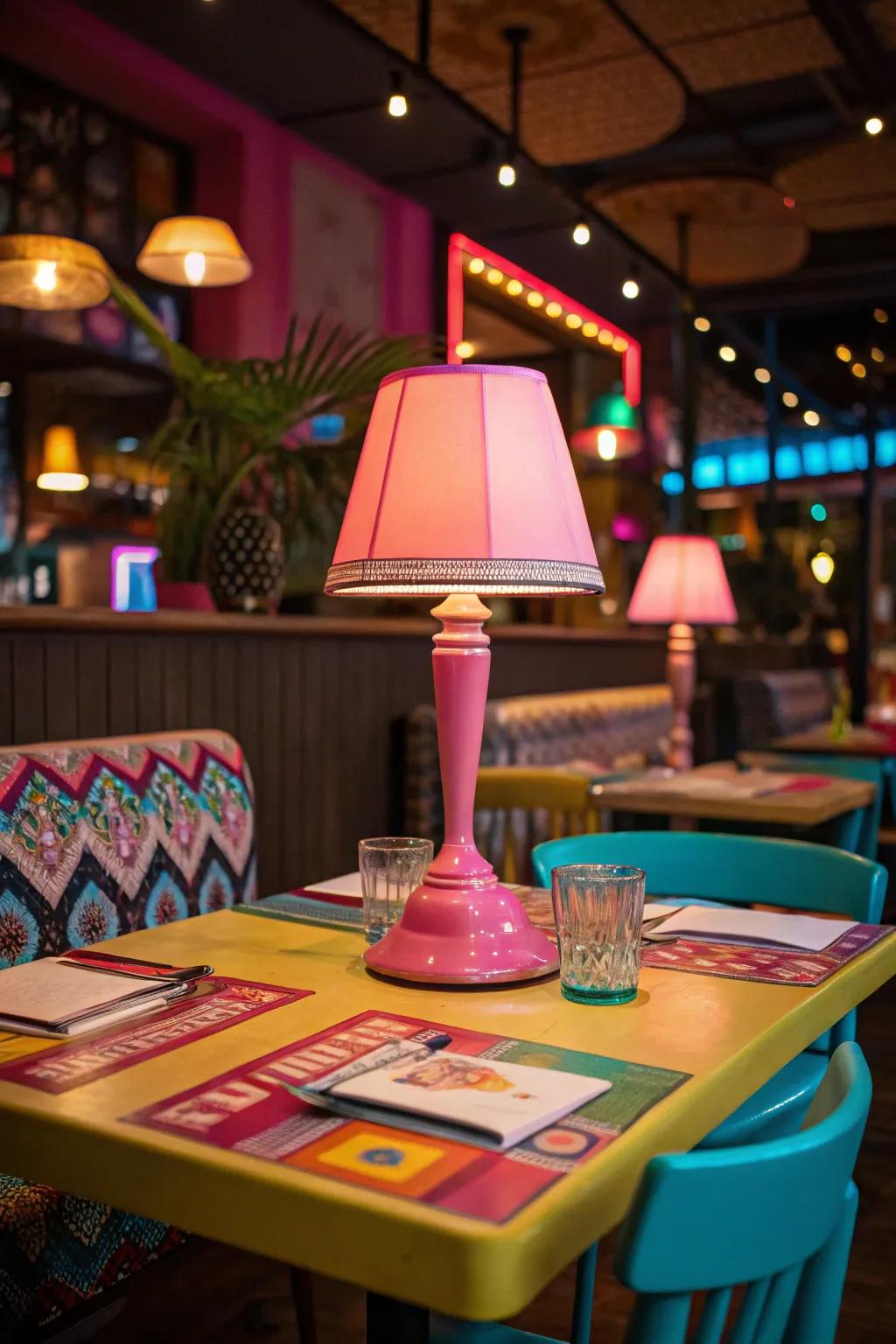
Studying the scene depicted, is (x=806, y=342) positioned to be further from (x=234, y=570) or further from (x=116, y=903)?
(x=116, y=903)

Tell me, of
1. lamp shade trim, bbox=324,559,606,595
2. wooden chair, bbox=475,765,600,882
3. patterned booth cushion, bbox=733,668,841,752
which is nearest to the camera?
lamp shade trim, bbox=324,559,606,595

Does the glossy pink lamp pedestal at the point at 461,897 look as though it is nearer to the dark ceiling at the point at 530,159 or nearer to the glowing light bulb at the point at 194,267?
the glowing light bulb at the point at 194,267

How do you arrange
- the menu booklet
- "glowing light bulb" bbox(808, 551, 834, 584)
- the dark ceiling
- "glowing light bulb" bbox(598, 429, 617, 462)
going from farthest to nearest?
"glowing light bulb" bbox(808, 551, 834, 584), "glowing light bulb" bbox(598, 429, 617, 462), the dark ceiling, the menu booklet

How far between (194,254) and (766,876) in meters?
2.63

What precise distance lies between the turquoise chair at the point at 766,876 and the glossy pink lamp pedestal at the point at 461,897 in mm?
421

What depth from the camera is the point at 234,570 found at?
3080 mm

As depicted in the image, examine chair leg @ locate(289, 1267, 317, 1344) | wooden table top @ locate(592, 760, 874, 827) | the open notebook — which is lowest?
chair leg @ locate(289, 1267, 317, 1344)

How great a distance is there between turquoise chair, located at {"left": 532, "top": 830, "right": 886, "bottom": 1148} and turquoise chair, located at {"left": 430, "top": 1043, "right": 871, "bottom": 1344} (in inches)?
28.8

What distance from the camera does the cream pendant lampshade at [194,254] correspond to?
12.0ft

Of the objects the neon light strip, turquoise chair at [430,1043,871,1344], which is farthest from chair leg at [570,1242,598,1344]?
the neon light strip

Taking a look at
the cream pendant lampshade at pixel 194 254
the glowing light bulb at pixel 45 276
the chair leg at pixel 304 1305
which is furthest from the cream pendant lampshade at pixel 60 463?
the chair leg at pixel 304 1305

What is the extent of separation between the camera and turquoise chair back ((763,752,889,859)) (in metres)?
3.44

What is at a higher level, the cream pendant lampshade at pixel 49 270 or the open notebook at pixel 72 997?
the cream pendant lampshade at pixel 49 270

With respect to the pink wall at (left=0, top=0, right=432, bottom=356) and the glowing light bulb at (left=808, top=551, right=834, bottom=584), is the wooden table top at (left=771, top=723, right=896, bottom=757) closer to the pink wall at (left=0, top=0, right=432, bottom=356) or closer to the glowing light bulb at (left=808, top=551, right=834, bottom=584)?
the pink wall at (left=0, top=0, right=432, bottom=356)
